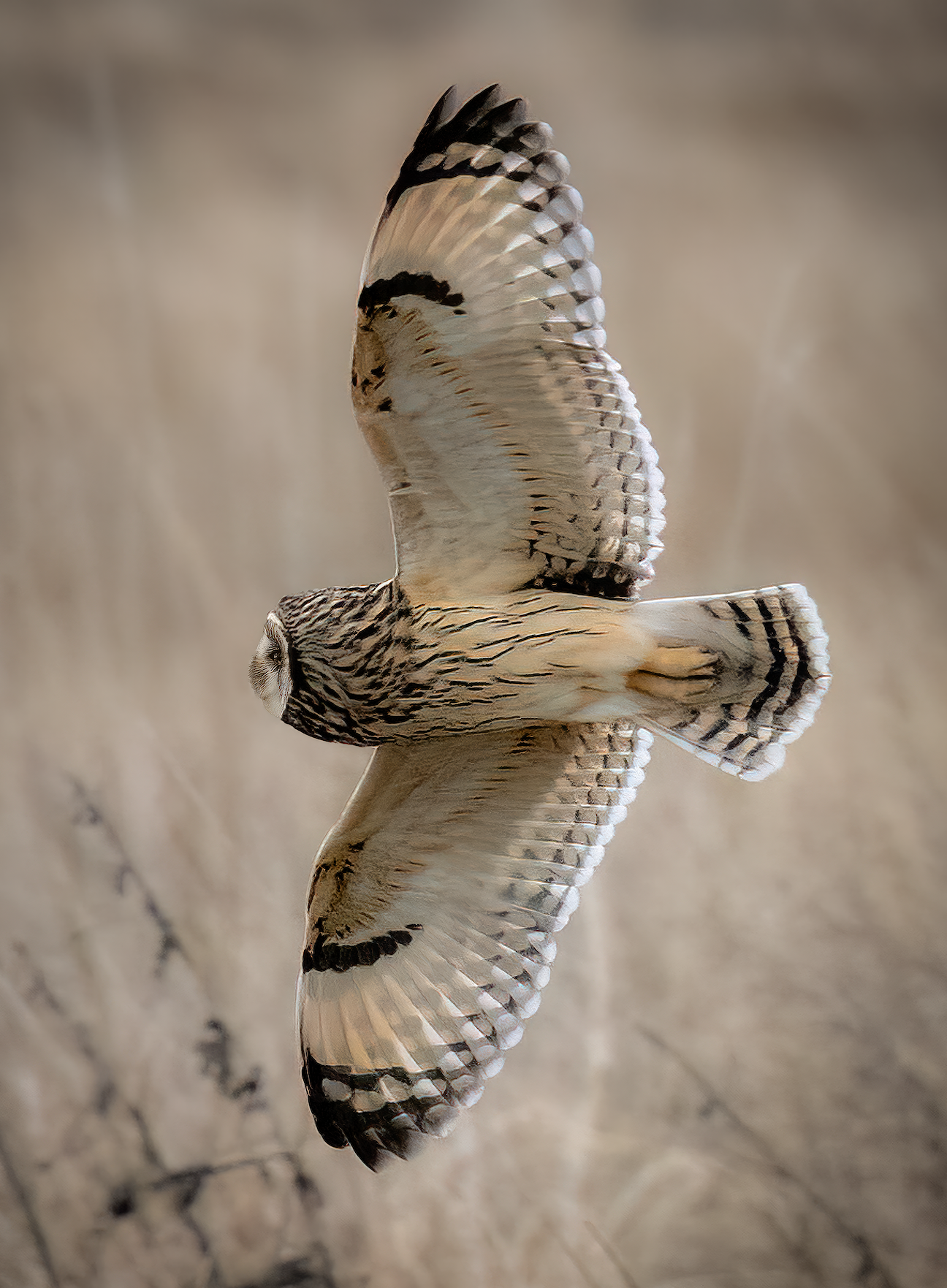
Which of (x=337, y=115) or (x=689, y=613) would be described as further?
(x=337, y=115)

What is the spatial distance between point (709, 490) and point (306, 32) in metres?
0.92

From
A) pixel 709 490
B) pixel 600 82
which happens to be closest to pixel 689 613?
pixel 709 490

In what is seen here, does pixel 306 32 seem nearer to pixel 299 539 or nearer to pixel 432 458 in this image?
pixel 299 539

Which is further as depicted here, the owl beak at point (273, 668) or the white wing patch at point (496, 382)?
the owl beak at point (273, 668)

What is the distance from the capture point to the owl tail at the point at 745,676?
1.10 m

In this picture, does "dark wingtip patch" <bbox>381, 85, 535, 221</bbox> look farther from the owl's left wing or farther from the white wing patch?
the owl's left wing

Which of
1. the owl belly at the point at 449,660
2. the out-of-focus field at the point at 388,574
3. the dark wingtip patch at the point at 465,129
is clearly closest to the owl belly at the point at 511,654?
the owl belly at the point at 449,660

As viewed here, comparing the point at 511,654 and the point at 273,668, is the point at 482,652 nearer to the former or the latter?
the point at 511,654

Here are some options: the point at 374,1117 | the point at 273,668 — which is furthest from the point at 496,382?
the point at 374,1117

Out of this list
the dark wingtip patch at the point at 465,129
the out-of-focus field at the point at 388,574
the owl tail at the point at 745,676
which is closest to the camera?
the dark wingtip patch at the point at 465,129

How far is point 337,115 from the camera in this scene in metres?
1.78

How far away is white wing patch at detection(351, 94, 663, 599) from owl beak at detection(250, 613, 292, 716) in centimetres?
14

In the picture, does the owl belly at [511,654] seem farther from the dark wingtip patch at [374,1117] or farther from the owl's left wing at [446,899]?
the dark wingtip patch at [374,1117]

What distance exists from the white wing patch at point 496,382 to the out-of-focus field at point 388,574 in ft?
1.95
